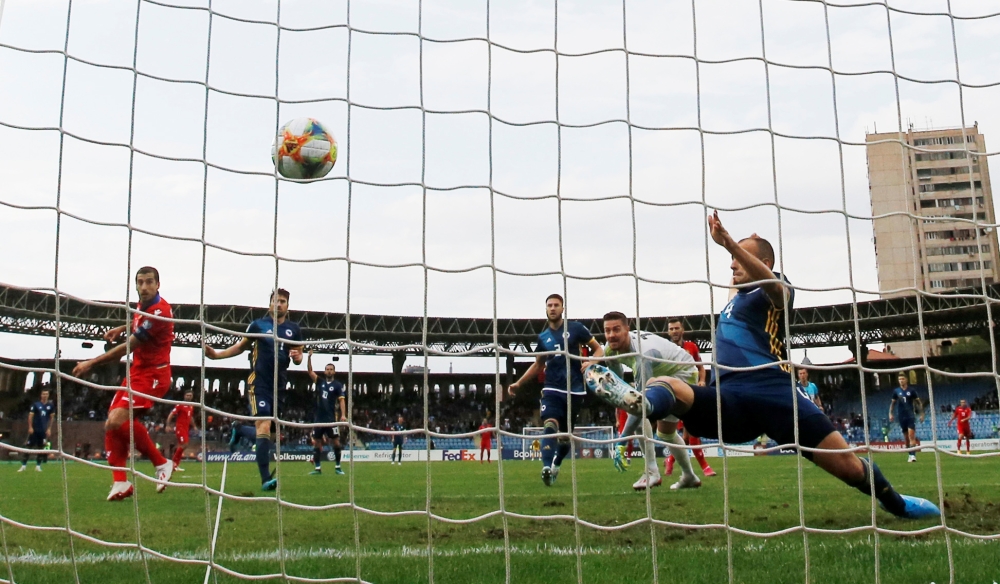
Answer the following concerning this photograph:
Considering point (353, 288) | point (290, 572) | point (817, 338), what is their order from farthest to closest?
point (817, 338), point (353, 288), point (290, 572)

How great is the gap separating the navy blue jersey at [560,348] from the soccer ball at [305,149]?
269 cm

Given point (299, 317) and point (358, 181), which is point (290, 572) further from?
point (299, 317)

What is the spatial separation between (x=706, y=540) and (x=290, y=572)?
213 cm

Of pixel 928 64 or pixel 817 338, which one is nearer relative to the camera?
pixel 928 64

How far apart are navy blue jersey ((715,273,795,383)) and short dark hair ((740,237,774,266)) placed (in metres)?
0.22

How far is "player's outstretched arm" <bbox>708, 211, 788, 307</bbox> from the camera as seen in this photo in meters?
4.14

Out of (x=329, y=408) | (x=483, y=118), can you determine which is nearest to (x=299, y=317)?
(x=329, y=408)

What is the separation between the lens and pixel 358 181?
14.0 feet

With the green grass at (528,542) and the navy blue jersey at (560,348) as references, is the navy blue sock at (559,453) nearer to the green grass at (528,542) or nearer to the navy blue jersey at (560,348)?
the navy blue jersey at (560,348)

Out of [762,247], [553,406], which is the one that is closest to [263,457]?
[553,406]

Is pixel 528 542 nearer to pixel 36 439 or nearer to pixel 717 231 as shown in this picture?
pixel 717 231

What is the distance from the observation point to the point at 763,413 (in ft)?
14.8

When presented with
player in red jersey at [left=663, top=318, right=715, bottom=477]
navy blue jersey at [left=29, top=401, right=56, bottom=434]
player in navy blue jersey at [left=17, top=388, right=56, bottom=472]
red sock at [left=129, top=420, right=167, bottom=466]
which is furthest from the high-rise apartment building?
navy blue jersey at [left=29, top=401, right=56, bottom=434]

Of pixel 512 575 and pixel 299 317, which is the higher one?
pixel 299 317
